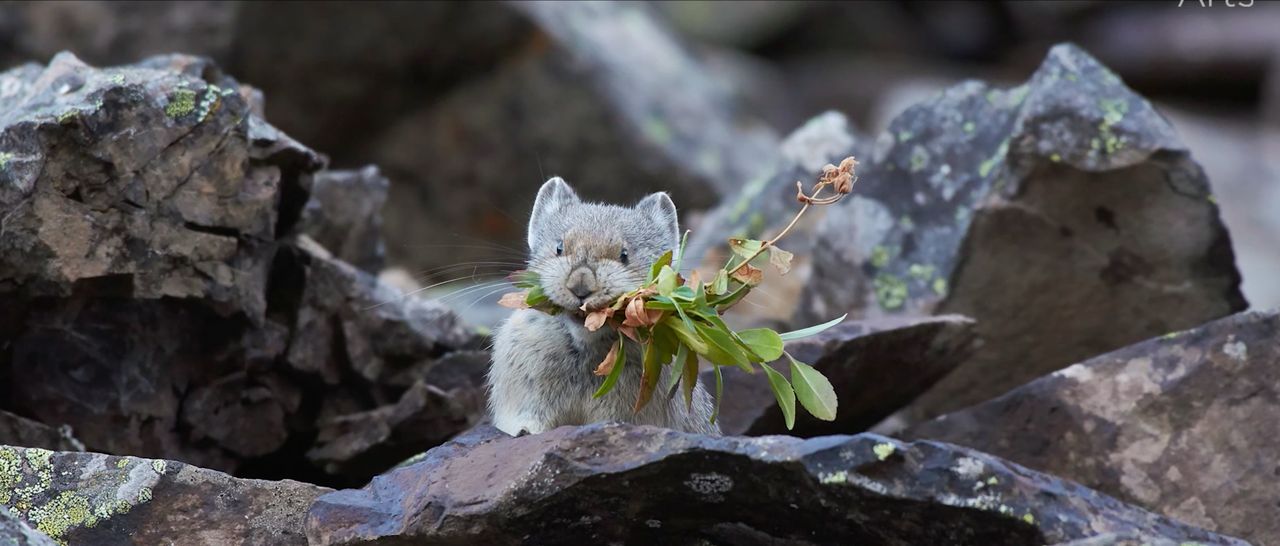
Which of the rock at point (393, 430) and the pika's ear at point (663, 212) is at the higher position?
the pika's ear at point (663, 212)

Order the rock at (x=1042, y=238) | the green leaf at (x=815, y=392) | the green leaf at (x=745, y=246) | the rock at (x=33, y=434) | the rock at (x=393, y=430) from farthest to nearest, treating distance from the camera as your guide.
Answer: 1. the rock at (x=1042, y=238)
2. the rock at (x=393, y=430)
3. the rock at (x=33, y=434)
4. the green leaf at (x=745, y=246)
5. the green leaf at (x=815, y=392)

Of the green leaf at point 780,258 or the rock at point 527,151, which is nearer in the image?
the green leaf at point 780,258

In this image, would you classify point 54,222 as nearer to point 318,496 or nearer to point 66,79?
point 66,79

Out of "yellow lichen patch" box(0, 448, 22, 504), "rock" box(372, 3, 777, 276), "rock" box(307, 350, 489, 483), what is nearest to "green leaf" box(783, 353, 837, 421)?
"rock" box(307, 350, 489, 483)

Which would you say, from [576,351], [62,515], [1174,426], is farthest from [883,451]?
[62,515]

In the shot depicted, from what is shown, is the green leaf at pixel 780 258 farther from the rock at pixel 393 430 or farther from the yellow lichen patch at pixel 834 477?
the rock at pixel 393 430

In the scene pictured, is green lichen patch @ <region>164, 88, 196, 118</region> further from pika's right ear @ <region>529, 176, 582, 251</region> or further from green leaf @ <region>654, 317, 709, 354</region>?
green leaf @ <region>654, 317, 709, 354</region>

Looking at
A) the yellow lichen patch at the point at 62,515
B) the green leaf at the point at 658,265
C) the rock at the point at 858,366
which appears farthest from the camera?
the rock at the point at 858,366

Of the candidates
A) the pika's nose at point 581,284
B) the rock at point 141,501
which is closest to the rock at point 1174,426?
the pika's nose at point 581,284
